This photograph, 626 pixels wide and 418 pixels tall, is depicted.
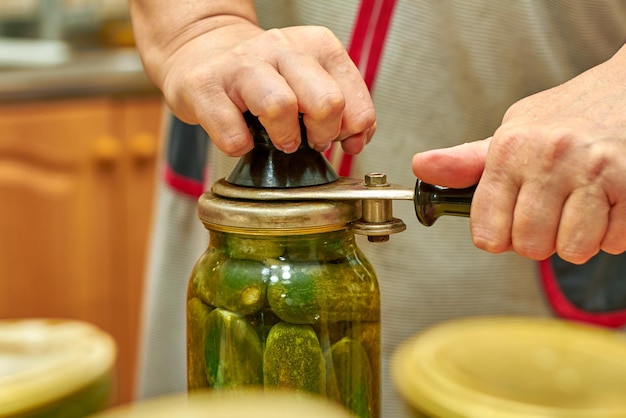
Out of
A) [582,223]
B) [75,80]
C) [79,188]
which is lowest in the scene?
[582,223]

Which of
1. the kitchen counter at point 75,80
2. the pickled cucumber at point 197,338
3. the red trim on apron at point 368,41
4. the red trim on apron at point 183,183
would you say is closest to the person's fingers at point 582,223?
the pickled cucumber at point 197,338

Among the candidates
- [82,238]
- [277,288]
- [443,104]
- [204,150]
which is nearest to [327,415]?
[277,288]

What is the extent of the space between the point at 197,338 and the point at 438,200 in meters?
0.16

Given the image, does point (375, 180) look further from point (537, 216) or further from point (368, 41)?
point (368, 41)

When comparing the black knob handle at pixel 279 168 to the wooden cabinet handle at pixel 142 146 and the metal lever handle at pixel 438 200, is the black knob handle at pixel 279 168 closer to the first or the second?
the metal lever handle at pixel 438 200

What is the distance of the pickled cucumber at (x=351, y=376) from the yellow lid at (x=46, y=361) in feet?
0.48

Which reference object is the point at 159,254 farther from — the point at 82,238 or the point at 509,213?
the point at 82,238

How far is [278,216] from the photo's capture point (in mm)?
505

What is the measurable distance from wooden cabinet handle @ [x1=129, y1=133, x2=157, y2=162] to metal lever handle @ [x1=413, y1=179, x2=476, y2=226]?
160 centimetres

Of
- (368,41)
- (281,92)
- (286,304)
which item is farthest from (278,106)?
(368,41)

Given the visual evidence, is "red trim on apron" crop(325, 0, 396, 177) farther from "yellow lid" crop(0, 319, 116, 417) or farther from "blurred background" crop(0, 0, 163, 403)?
"blurred background" crop(0, 0, 163, 403)

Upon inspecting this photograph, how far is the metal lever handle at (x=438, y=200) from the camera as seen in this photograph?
0.52 metres

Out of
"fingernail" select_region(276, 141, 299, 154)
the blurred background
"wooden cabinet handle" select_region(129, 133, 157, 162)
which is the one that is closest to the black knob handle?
"fingernail" select_region(276, 141, 299, 154)

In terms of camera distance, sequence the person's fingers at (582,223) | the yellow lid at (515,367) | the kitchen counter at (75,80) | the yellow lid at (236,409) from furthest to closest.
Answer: the kitchen counter at (75,80), the yellow lid at (515,367), the person's fingers at (582,223), the yellow lid at (236,409)
